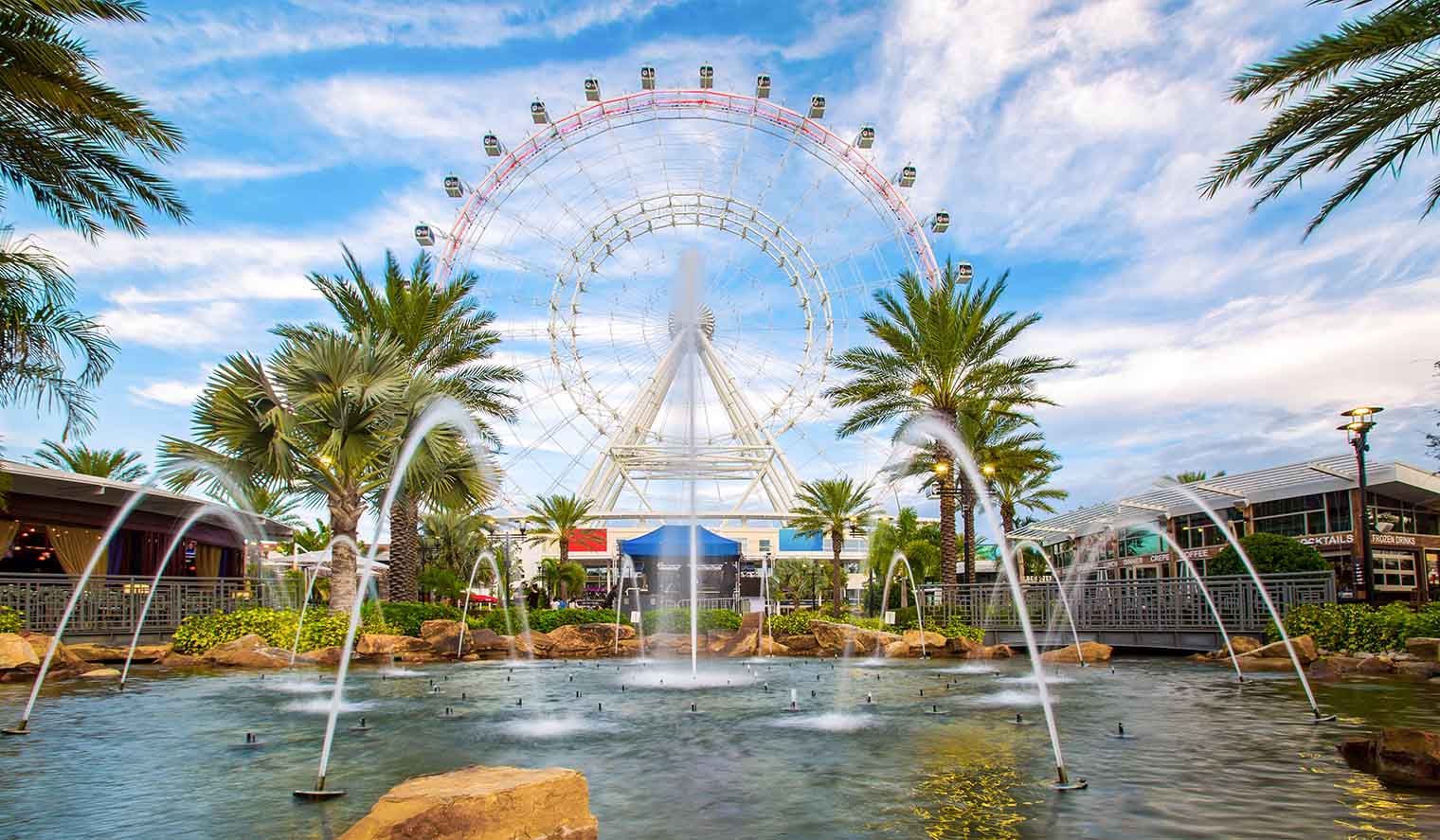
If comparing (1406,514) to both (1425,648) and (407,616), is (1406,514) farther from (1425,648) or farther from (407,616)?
(407,616)

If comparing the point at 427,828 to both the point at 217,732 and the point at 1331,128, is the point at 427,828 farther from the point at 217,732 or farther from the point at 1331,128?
the point at 1331,128

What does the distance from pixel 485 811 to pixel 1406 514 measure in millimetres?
37710

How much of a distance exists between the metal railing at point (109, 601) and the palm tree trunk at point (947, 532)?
1808 centimetres

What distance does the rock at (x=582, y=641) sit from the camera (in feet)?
75.9

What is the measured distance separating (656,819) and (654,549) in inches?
1049

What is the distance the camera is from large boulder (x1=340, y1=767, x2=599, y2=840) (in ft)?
15.5

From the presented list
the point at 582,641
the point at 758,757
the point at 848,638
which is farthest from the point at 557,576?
the point at 758,757

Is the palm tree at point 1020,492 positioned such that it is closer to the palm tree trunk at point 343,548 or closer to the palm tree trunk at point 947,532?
the palm tree trunk at point 947,532

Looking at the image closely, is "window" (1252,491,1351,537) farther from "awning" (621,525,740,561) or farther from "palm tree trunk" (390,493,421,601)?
"palm tree trunk" (390,493,421,601)

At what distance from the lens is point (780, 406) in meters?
47.5

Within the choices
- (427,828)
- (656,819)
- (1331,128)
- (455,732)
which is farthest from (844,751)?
(1331,128)

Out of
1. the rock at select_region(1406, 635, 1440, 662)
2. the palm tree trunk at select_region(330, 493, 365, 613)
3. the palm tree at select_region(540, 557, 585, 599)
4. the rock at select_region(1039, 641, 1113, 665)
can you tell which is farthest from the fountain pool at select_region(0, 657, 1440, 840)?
the palm tree at select_region(540, 557, 585, 599)

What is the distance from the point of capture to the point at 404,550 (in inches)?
970

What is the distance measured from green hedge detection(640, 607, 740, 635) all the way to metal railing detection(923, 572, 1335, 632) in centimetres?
601
